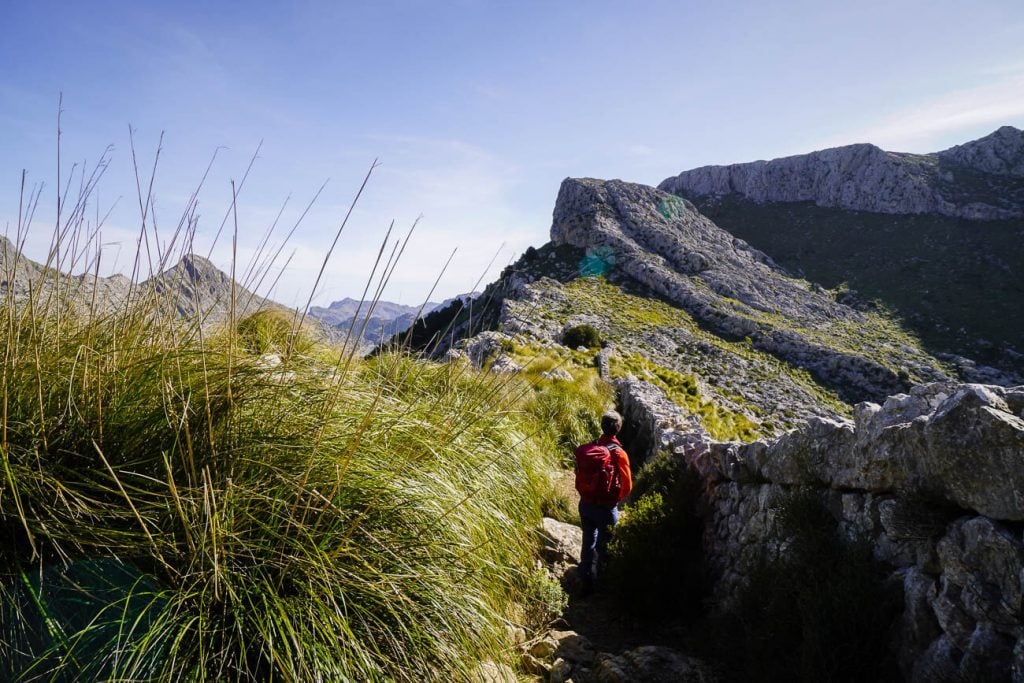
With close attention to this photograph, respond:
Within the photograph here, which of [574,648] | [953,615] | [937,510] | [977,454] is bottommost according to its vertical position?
[574,648]

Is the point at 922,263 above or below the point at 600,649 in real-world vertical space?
above

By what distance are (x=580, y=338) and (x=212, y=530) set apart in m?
28.3

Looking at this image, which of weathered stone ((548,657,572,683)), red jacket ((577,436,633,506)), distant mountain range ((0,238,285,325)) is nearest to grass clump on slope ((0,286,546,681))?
distant mountain range ((0,238,285,325))

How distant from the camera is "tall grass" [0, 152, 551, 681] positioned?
1.80 meters

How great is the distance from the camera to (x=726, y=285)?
6606cm

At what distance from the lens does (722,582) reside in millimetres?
4238

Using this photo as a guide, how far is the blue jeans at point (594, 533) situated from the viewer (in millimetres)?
4992

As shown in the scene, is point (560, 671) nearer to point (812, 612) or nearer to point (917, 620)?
point (812, 612)

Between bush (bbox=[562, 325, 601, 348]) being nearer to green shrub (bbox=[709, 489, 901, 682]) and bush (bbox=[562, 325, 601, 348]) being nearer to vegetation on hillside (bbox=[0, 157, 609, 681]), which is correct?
green shrub (bbox=[709, 489, 901, 682])

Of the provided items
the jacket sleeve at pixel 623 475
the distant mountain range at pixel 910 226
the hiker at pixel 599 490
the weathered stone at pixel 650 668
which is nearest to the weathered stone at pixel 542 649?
the weathered stone at pixel 650 668

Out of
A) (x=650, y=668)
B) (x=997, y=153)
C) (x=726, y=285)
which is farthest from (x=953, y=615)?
(x=997, y=153)

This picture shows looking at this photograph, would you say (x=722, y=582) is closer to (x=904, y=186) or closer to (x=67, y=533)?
(x=67, y=533)

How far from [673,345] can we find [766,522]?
41.0 m

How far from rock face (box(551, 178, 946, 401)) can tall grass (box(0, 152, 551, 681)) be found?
52123 mm
